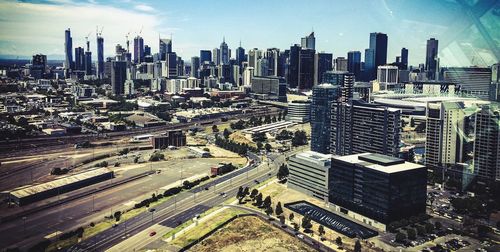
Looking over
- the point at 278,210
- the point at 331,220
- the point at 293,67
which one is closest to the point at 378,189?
the point at 331,220

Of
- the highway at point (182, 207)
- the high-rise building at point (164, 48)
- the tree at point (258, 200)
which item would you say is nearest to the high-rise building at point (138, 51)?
the high-rise building at point (164, 48)

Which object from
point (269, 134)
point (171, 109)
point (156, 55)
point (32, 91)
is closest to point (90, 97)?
point (32, 91)

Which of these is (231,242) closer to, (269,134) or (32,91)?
(269,134)

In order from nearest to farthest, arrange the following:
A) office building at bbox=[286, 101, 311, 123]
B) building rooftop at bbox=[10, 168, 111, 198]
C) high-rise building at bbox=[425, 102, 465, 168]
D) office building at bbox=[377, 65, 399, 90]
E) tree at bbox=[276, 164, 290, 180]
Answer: building rooftop at bbox=[10, 168, 111, 198], high-rise building at bbox=[425, 102, 465, 168], tree at bbox=[276, 164, 290, 180], office building at bbox=[286, 101, 311, 123], office building at bbox=[377, 65, 399, 90]

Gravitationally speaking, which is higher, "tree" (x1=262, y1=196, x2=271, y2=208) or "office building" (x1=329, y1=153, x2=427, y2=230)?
"office building" (x1=329, y1=153, x2=427, y2=230)

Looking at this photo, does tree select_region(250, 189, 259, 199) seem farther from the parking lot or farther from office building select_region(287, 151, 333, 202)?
office building select_region(287, 151, 333, 202)

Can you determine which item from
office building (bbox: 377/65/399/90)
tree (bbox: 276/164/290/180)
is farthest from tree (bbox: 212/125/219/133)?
office building (bbox: 377/65/399/90)
